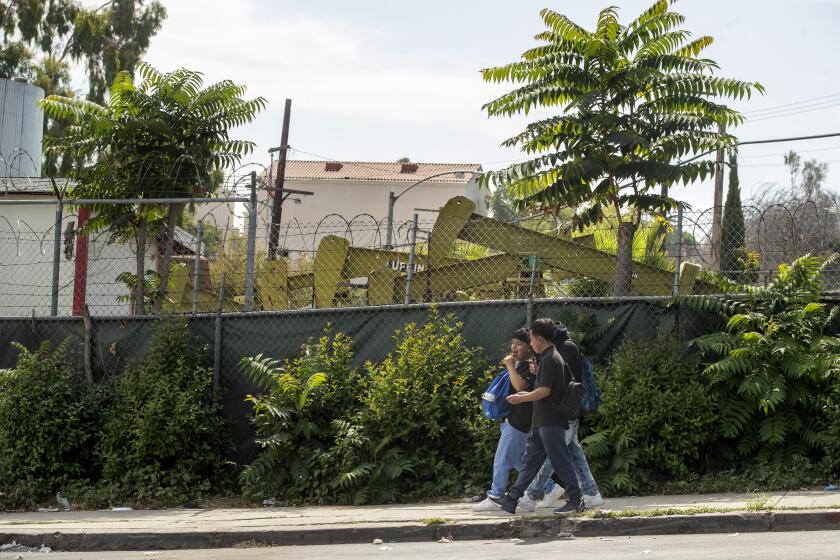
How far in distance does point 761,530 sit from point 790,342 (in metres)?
2.31

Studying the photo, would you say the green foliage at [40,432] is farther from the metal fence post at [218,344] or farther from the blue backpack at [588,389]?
the blue backpack at [588,389]

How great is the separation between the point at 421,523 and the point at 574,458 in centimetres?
142

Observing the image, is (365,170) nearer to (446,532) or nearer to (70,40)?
(70,40)

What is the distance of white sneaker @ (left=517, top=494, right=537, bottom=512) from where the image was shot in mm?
8664

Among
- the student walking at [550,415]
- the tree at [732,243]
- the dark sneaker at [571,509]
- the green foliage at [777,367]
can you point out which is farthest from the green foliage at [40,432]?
the tree at [732,243]

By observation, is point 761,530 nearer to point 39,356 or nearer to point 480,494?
point 480,494

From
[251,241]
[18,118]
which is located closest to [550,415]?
[251,241]

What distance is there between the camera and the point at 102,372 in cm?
1199

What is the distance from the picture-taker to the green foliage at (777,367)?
9.18 m

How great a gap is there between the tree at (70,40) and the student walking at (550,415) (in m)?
30.3

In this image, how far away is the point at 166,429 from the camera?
10578 millimetres

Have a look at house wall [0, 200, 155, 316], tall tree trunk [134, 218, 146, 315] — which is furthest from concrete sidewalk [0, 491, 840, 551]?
house wall [0, 200, 155, 316]

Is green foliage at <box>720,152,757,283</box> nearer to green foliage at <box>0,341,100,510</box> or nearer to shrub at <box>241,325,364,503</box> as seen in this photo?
shrub at <box>241,325,364,503</box>

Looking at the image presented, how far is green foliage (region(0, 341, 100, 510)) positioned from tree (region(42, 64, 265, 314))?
188 cm
